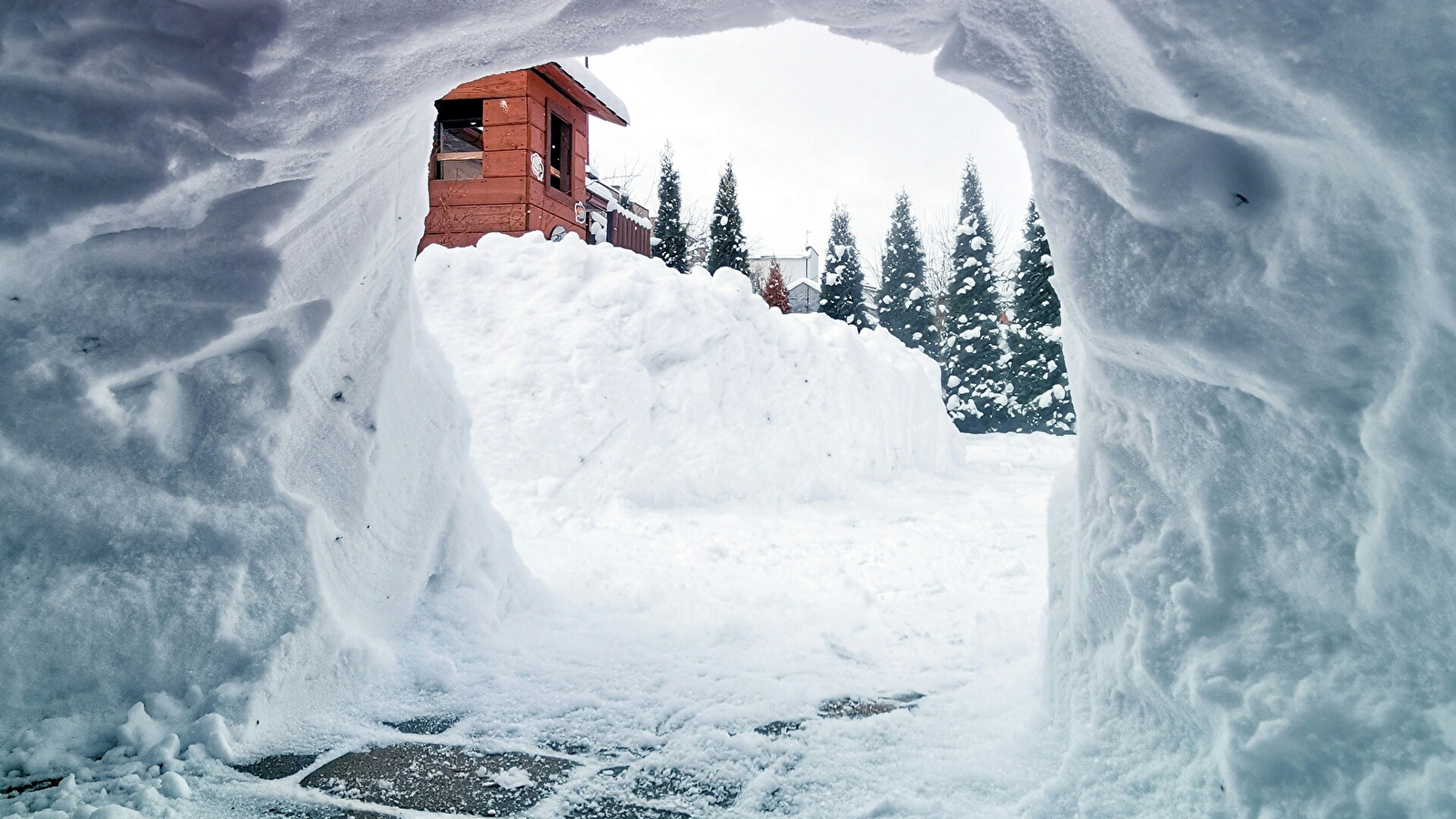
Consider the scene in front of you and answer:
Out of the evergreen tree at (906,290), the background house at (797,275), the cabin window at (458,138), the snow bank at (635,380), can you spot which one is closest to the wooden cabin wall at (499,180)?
the cabin window at (458,138)

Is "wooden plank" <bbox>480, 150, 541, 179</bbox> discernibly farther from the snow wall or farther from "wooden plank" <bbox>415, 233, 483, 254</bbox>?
the snow wall

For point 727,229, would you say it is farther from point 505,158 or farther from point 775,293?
point 505,158

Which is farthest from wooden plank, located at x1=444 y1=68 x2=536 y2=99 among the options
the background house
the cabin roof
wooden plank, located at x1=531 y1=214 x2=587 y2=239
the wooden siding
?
the background house

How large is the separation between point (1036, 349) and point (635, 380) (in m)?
13.7

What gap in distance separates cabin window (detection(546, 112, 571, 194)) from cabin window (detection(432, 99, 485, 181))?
1.05m

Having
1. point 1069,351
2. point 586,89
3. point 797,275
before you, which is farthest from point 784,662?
point 797,275

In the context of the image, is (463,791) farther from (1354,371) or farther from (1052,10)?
(1052,10)

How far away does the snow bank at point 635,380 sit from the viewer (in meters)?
6.28

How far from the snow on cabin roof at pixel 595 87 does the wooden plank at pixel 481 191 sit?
5.31 ft

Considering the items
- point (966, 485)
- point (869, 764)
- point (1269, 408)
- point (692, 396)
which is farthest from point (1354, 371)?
point (966, 485)

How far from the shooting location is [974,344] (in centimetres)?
1939

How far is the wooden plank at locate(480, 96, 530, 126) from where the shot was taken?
31.5 ft

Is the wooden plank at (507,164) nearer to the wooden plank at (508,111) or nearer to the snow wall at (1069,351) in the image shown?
the wooden plank at (508,111)

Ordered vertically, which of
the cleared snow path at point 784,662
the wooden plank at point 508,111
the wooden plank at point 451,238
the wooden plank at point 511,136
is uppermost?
the wooden plank at point 508,111
